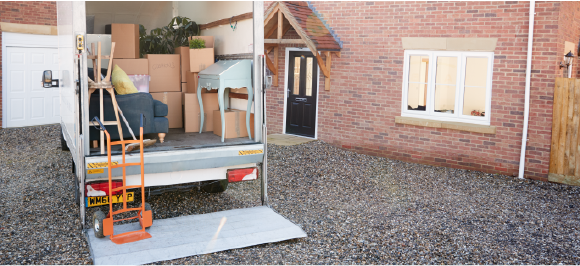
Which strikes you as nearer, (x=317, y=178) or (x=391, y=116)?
(x=317, y=178)

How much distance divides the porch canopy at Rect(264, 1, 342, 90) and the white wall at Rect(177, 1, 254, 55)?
2844mm

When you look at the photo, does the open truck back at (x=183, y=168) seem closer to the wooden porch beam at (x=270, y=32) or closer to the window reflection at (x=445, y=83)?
the window reflection at (x=445, y=83)

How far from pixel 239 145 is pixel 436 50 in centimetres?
510

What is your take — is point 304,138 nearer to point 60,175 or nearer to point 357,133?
point 357,133

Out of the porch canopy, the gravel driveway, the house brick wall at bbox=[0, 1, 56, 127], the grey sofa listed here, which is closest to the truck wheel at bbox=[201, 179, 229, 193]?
the gravel driveway

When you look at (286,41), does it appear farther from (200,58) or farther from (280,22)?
(200,58)

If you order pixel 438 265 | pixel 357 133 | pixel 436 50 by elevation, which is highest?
pixel 436 50

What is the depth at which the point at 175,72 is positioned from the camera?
661cm

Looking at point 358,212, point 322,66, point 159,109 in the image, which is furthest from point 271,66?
point 358,212

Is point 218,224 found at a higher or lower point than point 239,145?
lower

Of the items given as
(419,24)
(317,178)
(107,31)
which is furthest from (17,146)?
(419,24)

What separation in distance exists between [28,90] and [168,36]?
20.3ft

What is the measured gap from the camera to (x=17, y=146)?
9.53m

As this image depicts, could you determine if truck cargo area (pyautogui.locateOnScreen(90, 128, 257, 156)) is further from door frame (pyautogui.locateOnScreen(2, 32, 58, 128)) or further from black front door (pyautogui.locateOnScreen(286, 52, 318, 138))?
door frame (pyautogui.locateOnScreen(2, 32, 58, 128))
